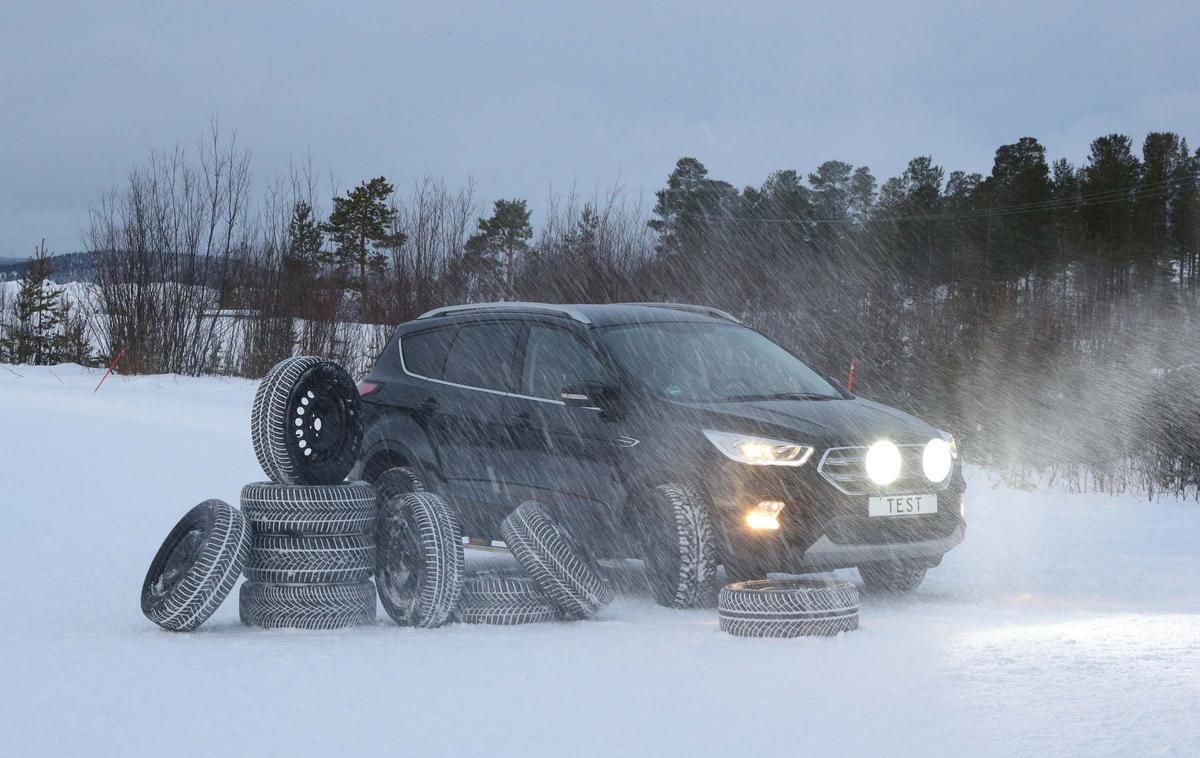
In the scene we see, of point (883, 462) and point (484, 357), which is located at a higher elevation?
point (484, 357)

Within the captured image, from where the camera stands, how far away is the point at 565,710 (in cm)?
462

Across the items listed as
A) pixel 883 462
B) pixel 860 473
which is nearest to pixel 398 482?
pixel 860 473

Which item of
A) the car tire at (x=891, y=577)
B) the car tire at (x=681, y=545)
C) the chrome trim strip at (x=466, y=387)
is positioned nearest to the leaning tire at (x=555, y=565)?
the car tire at (x=681, y=545)

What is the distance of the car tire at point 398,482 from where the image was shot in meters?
8.31

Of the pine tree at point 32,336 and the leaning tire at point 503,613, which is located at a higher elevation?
the pine tree at point 32,336

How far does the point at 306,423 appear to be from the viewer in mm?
7246

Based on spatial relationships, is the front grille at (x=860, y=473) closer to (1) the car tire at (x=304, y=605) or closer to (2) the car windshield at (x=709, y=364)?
(2) the car windshield at (x=709, y=364)

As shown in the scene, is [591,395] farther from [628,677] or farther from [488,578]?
[628,677]

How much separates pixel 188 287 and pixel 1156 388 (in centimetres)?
1795

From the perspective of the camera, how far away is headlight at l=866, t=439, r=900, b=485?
277 inches

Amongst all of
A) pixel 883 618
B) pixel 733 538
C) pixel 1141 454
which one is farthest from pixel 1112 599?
pixel 1141 454

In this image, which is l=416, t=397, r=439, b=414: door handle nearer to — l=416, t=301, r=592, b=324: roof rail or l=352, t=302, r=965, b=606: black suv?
l=352, t=302, r=965, b=606: black suv

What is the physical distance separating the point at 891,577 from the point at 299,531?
3.76 meters

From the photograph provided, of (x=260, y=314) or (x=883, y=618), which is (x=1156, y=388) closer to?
(x=883, y=618)
